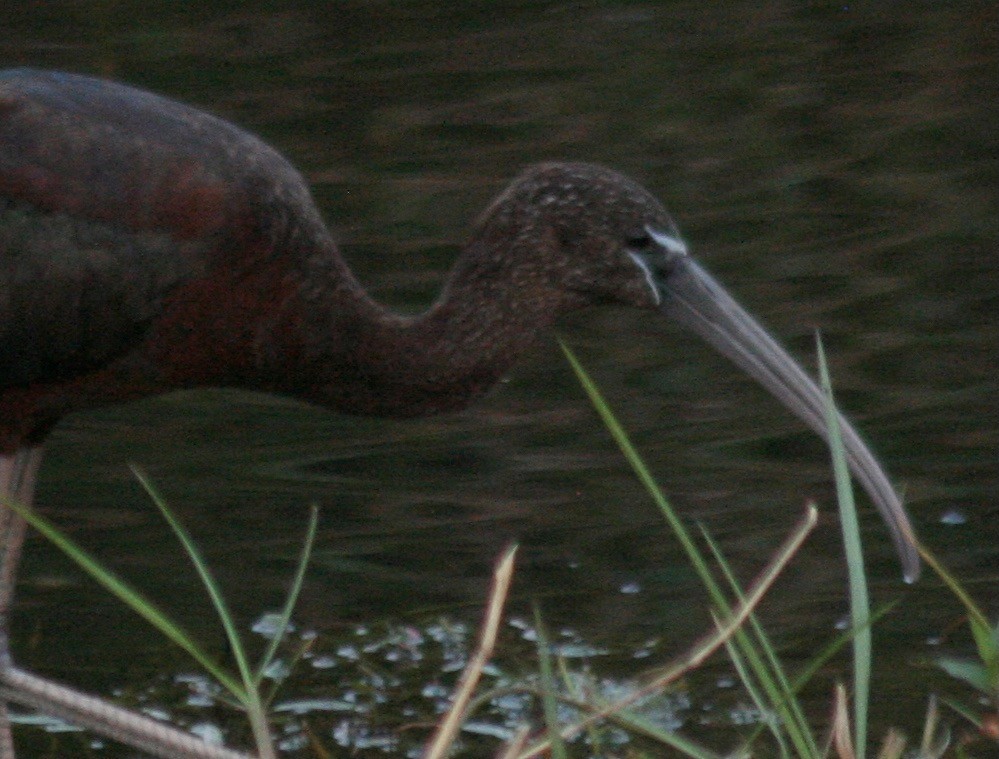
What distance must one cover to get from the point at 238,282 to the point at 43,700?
1174 mm

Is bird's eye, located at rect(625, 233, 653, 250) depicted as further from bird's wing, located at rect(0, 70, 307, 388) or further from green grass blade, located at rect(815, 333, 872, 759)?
green grass blade, located at rect(815, 333, 872, 759)

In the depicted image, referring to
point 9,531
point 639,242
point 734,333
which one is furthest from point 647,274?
point 9,531

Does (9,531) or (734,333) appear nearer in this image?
(734,333)

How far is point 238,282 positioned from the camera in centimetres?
500

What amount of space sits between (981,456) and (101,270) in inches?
115

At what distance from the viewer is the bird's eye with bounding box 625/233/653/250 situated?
5.14 metres

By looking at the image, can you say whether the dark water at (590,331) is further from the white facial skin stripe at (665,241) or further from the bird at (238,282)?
the white facial skin stripe at (665,241)

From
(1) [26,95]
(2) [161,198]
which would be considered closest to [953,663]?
(2) [161,198]

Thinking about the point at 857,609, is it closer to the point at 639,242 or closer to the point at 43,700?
the point at 639,242

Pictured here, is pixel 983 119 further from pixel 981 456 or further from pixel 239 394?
pixel 239 394

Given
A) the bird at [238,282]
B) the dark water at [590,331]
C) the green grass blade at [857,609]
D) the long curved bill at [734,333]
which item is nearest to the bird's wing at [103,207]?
the bird at [238,282]

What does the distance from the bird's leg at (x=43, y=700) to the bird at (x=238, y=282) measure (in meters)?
0.01

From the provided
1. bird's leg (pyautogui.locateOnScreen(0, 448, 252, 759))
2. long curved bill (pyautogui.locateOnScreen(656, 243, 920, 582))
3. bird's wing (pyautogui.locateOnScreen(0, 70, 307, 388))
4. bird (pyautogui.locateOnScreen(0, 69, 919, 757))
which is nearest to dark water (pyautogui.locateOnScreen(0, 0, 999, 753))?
bird's leg (pyautogui.locateOnScreen(0, 448, 252, 759))

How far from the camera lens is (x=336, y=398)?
524cm
